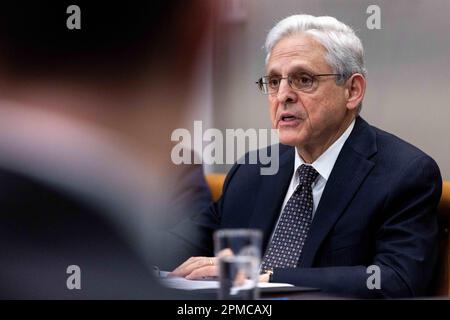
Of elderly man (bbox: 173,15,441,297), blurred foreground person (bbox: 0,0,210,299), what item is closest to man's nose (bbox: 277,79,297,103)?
elderly man (bbox: 173,15,441,297)

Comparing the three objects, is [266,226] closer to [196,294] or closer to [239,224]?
[239,224]

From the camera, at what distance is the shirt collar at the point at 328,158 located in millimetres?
1450

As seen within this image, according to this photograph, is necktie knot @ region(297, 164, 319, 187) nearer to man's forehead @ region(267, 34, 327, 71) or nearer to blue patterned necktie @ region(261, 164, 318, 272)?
blue patterned necktie @ region(261, 164, 318, 272)

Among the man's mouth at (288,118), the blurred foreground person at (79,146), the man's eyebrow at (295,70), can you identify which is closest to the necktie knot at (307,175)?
the man's mouth at (288,118)

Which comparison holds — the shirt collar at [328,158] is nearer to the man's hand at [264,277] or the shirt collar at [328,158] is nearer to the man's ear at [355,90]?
the man's ear at [355,90]

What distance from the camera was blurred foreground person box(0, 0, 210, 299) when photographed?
0.55 meters

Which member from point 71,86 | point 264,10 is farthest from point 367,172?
point 71,86

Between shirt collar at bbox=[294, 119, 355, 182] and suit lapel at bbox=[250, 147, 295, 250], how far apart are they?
3cm

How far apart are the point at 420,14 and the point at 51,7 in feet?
2.46

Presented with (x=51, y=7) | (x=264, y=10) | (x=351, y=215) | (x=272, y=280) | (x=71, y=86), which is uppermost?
(x=264, y=10)

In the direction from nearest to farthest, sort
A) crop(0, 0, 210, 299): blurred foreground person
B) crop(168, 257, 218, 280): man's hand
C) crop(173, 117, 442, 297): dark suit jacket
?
crop(0, 0, 210, 299): blurred foreground person, crop(168, 257, 218, 280): man's hand, crop(173, 117, 442, 297): dark suit jacket

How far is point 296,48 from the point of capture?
1.47 m

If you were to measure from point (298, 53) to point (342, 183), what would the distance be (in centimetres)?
30

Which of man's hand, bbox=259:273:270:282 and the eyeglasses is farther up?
the eyeglasses
